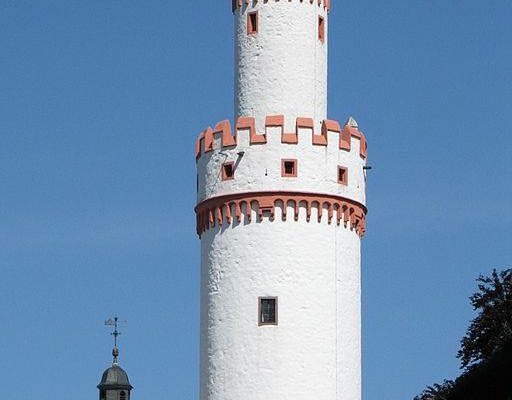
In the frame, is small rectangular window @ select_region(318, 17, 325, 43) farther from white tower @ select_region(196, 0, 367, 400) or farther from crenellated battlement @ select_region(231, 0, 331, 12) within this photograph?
crenellated battlement @ select_region(231, 0, 331, 12)

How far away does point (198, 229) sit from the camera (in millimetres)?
53438

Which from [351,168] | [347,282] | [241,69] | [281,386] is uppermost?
[241,69]

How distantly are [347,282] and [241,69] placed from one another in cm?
787

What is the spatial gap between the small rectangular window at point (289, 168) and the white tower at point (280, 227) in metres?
0.04

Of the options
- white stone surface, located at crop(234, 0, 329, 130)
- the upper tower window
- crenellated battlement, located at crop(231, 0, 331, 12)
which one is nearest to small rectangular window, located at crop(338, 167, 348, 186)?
white stone surface, located at crop(234, 0, 329, 130)

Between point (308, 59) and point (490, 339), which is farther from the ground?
point (308, 59)

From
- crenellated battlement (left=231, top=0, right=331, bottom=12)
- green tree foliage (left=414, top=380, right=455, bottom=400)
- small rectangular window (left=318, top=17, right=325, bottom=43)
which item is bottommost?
green tree foliage (left=414, top=380, right=455, bottom=400)

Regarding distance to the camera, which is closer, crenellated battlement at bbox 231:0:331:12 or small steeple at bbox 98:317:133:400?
crenellated battlement at bbox 231:0:331:12

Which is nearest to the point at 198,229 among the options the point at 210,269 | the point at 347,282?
the point at 210,269

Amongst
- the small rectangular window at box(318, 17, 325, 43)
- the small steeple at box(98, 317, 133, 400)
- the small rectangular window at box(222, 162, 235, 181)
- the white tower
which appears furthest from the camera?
the small steeple at box(98, 317, 133, 400)

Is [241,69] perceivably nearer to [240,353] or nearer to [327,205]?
[327,205]

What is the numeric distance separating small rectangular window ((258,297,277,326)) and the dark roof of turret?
3868 cm

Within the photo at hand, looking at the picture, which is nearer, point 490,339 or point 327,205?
point 327,205

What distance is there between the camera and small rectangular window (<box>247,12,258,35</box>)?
175 ft
